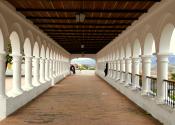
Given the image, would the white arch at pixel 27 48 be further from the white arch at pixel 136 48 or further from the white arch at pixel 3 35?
the white arch at pixel 136 48

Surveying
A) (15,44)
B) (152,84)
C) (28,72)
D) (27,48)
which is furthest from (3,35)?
(152,84)

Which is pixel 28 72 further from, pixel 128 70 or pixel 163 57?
pixel 163 57

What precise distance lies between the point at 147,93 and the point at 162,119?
292 cm

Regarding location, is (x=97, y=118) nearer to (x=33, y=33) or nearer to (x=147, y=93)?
(x=147, y=93)

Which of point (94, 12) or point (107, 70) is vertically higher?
point (94, 12)

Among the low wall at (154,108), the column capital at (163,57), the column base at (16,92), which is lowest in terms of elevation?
the low wall at (154,108)

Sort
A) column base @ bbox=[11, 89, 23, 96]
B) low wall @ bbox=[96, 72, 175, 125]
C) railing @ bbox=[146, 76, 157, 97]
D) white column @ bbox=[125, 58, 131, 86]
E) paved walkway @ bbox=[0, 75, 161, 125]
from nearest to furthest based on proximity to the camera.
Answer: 1. low wall @ bbox=[96, 72, 175, 125]
2. paved walkway @ bbox=[0, 75, 161, 125]
3. railing @ bbox=[146, 76, 157, 97]
4. column base @ bbox=[11, 89, 23, 96]
5. white column @ bbox=[125, 58, 131, 86]

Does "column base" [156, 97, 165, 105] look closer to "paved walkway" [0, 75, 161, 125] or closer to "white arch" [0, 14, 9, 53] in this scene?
"paved walkway" [0, 75, 161, 125]

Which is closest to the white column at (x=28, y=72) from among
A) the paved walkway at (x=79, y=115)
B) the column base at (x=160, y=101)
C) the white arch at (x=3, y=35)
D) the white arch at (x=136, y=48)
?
the paved walkway at (x=79, y=115)

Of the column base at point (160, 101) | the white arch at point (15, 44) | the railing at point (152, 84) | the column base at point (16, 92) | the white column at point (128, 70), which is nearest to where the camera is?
the column base at point (160, 101)

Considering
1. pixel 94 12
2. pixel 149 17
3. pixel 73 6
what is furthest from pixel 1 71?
pixel 149 17

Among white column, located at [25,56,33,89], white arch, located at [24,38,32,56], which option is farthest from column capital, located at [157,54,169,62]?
white column, located at [25,56,33,89]

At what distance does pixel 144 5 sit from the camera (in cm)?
920

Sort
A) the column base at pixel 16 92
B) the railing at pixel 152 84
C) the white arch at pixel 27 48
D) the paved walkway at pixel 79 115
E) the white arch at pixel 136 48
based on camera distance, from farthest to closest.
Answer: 1. the white arch at pixel 136 48
2. the white arch at pixel 27 48
3. the column base at pixel 16 92
4. the railing at pixel 152 84
5. the paved walkway at pixel 79 115
